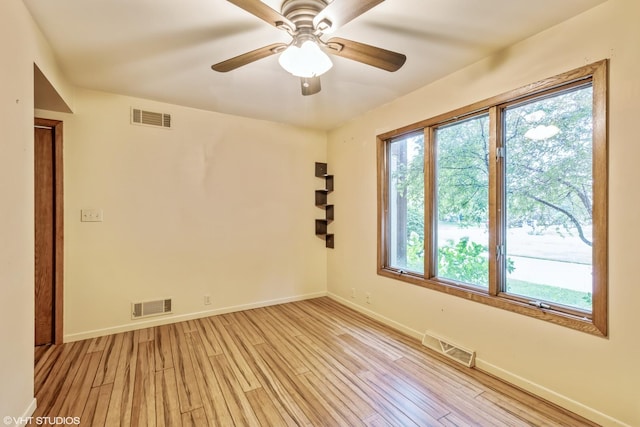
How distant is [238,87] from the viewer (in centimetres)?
283

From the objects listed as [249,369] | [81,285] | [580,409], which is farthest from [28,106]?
[580,409]

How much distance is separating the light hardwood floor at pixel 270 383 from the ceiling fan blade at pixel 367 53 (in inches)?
85.9

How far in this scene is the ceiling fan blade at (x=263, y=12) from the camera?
4.32ft

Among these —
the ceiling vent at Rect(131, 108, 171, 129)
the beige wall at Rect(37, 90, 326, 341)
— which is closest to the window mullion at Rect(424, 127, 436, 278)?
the beige wall at Rect(37, 90, 326, 341)

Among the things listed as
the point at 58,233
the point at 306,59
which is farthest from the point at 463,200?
the point at 58,233

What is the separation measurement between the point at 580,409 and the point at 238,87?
3571mm

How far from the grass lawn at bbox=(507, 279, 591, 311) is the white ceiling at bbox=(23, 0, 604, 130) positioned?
1.77 m

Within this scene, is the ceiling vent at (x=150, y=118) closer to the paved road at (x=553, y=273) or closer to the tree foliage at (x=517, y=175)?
the tree foliage at (x=517, y=175)

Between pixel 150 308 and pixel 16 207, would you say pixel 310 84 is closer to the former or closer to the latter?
pixel 16 207

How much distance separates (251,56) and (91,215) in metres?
2.40

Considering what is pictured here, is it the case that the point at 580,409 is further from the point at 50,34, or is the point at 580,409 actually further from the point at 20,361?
the point at 50,34

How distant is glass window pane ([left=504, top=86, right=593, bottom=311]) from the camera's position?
1887mm

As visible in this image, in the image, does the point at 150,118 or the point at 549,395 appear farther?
the point at 150,118

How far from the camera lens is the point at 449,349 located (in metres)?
2.57
